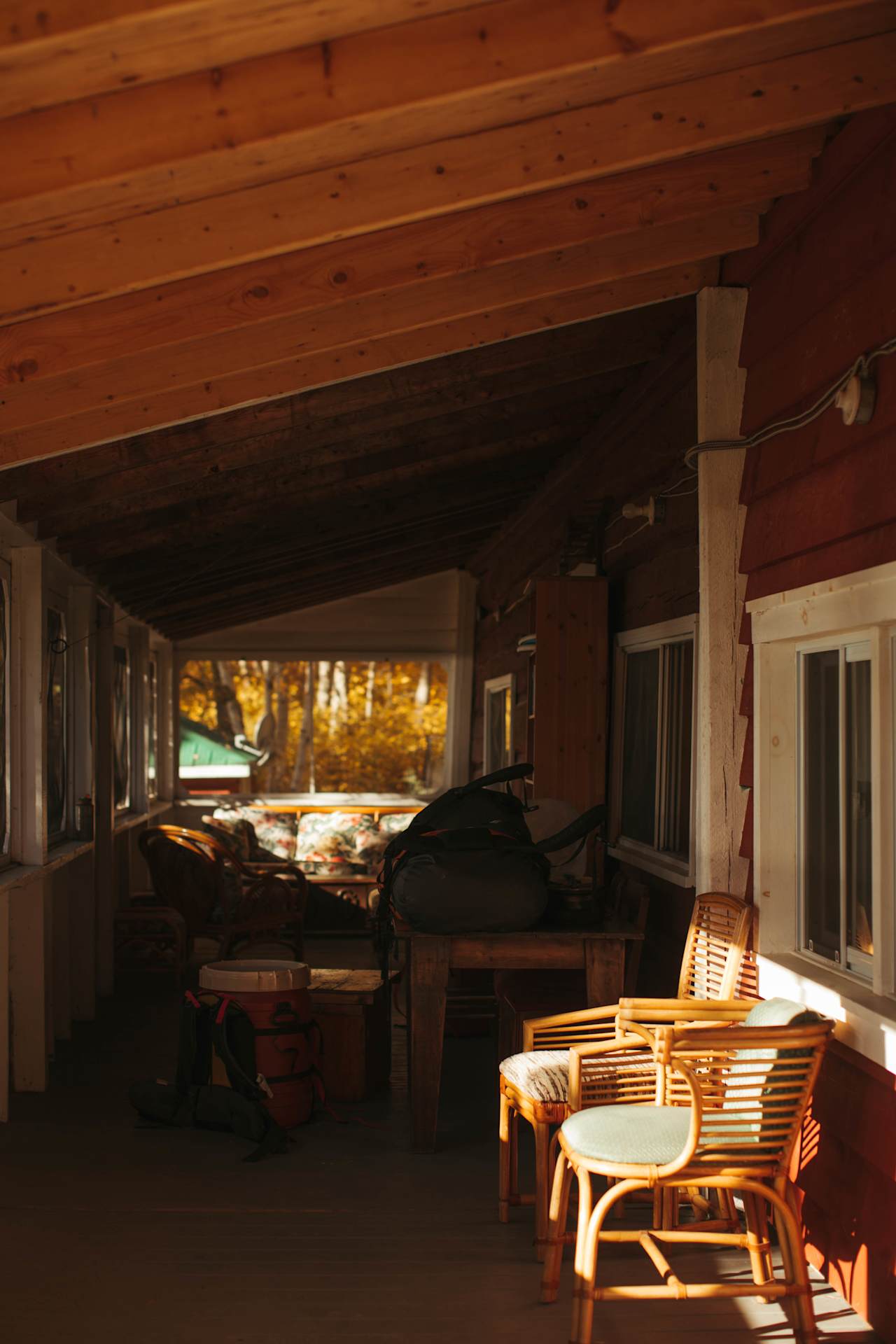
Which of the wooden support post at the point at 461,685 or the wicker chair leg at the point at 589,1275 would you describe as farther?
the wooden support post at the point at 461,685

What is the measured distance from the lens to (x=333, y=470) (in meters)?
6.40

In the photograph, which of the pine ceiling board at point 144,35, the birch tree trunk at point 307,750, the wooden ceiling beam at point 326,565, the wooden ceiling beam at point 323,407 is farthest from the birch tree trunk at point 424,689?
the pine ceiling board at point 144,35

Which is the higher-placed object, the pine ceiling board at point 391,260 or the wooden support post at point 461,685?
the pine ceiling board at point 391,260

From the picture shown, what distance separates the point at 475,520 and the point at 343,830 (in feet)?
10.0

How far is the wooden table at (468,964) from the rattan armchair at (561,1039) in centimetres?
22

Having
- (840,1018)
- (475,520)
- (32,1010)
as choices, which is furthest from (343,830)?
(840,1018)

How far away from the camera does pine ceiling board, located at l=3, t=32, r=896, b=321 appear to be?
299 cm

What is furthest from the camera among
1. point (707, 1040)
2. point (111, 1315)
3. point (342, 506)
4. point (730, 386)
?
point (342, 506)

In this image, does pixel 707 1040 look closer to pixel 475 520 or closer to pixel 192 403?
pixel 192 403

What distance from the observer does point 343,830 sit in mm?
10914

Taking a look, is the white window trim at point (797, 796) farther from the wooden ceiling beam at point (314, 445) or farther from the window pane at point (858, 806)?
the wooden ceiling beam at point (314, 445)

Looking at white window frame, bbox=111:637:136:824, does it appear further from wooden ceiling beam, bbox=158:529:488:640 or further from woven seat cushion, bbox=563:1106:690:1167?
woven seat cushion, bbox=563:1106:690:1167

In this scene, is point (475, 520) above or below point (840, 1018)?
above

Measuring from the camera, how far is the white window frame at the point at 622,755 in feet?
16.1
